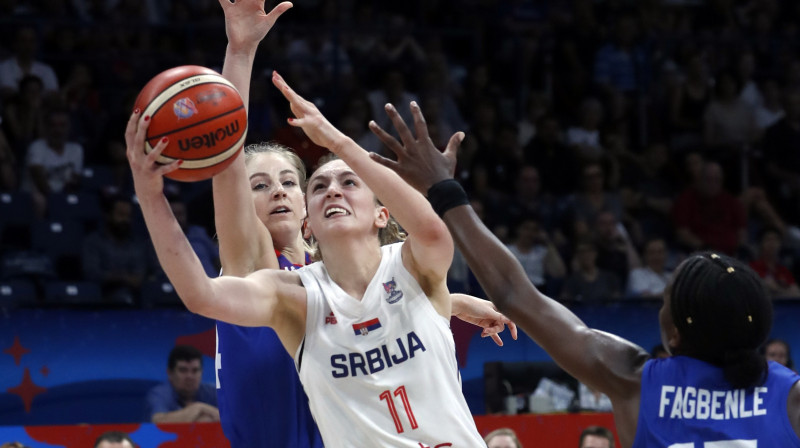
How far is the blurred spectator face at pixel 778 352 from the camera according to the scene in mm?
8492

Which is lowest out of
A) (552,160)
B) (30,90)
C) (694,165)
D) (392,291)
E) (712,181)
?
(392,291)

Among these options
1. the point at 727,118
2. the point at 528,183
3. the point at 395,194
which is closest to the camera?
the point at 395,194

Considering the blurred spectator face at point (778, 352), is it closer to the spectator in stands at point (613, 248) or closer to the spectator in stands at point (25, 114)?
the spectator in stands at point (613, 248)

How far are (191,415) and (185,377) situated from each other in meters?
0.32

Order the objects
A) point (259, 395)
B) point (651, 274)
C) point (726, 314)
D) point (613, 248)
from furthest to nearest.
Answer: point (613, 248)
point (651, 274)
point (259, 395)
point (726, 314)

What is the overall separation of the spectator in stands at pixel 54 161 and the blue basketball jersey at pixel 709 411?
8471 millimetres

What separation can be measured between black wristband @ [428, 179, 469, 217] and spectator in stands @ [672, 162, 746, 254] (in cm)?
870

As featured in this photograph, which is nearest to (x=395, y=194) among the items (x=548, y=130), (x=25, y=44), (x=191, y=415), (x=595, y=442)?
(x=595, y=442)

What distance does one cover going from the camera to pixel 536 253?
1025 centimetres

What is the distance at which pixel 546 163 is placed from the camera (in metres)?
11.7

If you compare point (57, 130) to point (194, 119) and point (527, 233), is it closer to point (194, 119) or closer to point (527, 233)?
point (527, 233)

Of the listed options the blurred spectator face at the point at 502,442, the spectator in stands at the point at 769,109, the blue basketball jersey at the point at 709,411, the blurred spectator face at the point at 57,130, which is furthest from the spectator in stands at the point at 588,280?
the blue basketball jersey at the point at 709,411

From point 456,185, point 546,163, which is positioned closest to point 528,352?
point 546,163

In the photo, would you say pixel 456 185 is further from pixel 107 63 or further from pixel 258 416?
pixel 107 63
